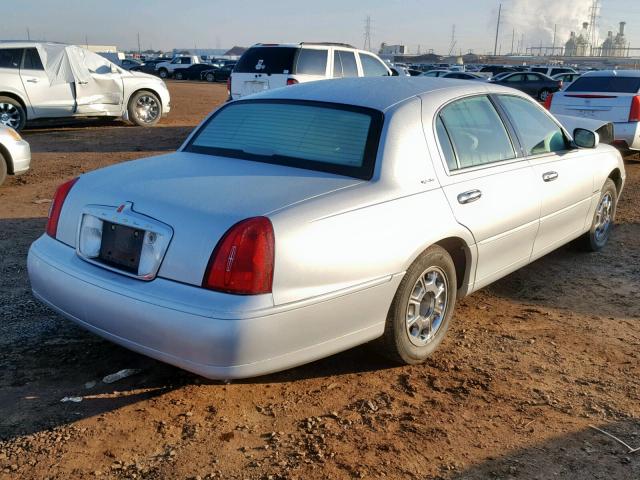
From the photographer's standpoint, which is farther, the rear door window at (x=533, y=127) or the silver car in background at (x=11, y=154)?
the silver car in background at (x=11, y=154)

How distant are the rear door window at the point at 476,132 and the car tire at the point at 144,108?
1197 centimetres

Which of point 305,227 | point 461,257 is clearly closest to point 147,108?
point 461,257

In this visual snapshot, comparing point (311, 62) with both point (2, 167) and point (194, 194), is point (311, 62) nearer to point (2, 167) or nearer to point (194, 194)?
point (2, 167)

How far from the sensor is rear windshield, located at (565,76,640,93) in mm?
11078

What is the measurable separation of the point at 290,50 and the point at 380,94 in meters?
9.20

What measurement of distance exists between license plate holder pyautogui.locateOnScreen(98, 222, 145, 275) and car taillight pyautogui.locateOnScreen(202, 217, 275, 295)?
0.45 m

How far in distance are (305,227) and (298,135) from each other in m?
1.06

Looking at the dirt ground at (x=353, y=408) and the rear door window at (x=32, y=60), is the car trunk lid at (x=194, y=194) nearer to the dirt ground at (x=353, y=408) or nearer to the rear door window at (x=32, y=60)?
the dirt ground at (x=353, y=408)

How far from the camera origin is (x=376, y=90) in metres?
4.16

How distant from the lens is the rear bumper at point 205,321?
291cm

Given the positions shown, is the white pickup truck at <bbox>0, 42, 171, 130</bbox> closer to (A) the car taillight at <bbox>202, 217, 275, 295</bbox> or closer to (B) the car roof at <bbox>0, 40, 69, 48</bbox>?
(B) the car roof at <bbox>0, 40, 69, 48</bbox>

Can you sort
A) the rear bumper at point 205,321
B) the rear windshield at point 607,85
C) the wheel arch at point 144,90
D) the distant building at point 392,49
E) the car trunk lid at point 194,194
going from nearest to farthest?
the rear bumper at point 205,321 → the car trunk lid at point 194,194 → the rear windshield at point 607,85 → the wheel arch at point 144,90 → the distant building at point 392,49

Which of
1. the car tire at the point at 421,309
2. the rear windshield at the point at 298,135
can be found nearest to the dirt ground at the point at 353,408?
the car tire at the point at 421,309

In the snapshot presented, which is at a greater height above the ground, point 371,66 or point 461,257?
point 371,66
